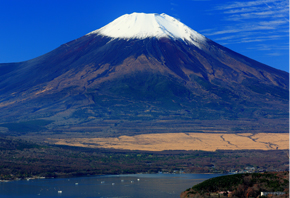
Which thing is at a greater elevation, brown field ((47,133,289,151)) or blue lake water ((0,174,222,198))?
brown field ((47,133,289,151))

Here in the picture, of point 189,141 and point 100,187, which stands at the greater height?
point 189,141

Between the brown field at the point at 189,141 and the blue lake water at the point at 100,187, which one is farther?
the brown field at the point at 189,141

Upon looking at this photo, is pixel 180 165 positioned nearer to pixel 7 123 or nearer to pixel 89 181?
pixel 89 181

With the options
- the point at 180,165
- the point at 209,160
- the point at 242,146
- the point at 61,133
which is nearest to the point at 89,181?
the point at 180,165

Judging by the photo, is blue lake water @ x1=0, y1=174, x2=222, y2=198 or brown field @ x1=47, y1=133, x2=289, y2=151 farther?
brown field @ x1=47, y1=133, x2=289, y2=151

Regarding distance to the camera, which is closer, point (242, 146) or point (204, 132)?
point (242, 146)
